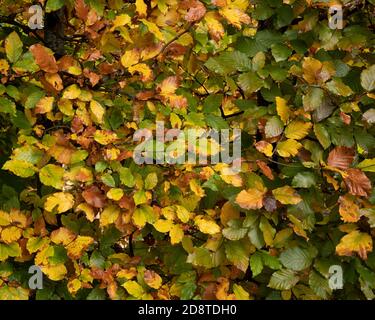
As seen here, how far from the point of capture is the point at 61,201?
2.01 meters

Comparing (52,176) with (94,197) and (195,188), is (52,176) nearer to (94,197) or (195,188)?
(94,197)

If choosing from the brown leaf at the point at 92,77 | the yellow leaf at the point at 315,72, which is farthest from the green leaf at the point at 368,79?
the brown leaf at the point at 92,77

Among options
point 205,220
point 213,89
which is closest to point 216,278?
point 205,220

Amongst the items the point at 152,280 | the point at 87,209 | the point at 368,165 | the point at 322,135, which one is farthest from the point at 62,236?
the point at 368,165

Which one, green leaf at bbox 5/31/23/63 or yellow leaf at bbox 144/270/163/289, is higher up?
green leaf at bbox 5/31/23/63

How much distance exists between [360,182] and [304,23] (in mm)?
832

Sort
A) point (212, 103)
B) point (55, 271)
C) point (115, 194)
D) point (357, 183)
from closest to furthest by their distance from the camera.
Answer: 1. point (357, 183)
2. point (115, 194)
3. point (55, 271)
4. point (212, 103)

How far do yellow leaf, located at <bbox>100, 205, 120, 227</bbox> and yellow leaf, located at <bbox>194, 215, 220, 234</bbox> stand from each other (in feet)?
1.16

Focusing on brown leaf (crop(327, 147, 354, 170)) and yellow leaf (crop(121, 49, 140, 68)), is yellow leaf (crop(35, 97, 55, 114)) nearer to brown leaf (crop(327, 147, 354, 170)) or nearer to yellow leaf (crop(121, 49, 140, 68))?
yellow leaf (crop(121, 49, 140, 68))

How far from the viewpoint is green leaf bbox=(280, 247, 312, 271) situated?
81.3 inches

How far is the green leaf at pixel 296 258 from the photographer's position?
2.06m

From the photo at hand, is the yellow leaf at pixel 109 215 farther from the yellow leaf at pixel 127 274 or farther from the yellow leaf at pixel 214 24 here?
the yellow leaf at pixel 214 24

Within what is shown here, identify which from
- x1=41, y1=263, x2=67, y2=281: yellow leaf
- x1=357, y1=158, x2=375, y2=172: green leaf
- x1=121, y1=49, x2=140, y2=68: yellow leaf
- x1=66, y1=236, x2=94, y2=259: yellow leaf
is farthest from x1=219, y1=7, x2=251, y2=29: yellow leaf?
x1=41, y1=263, x2=67, y2=281: yellow leaf

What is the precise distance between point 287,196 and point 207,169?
14.8 inches
